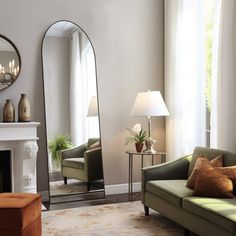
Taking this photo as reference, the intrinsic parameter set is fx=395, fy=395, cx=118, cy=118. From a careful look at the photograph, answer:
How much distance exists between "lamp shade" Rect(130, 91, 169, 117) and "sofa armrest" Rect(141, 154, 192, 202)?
0.76 m

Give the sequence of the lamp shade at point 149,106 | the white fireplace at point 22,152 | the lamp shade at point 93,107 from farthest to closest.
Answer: the lamp shade at point 93,107
the lamp shade at point 149,106
the white fireplace at point 22,152

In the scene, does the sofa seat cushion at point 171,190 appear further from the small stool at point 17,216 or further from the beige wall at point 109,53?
the beige wall at point 109,53

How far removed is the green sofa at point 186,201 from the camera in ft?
9.92

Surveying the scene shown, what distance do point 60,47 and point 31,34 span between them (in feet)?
1.31

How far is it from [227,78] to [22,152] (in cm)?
253

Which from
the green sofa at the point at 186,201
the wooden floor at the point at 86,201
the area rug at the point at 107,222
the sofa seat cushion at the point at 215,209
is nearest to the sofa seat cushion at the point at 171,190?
the green sofa at the point at 186,201

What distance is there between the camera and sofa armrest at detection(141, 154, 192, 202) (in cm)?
430

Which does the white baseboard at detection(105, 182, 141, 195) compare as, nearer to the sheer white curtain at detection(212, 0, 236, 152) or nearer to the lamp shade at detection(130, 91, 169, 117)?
the lamp shade at detection(130, 91, 169, 117)

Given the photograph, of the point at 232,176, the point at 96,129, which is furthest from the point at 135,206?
the point at 232,176

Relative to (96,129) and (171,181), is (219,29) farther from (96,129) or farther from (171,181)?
(96,129)

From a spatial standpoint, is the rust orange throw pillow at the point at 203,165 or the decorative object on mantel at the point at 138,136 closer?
the rust orange throw pillow at the point at 203,165

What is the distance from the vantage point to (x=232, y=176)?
350 centimetres

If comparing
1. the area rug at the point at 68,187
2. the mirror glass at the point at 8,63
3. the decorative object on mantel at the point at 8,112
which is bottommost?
the area rug at the point at 68,187

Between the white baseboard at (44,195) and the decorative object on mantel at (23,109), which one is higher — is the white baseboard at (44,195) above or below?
below
